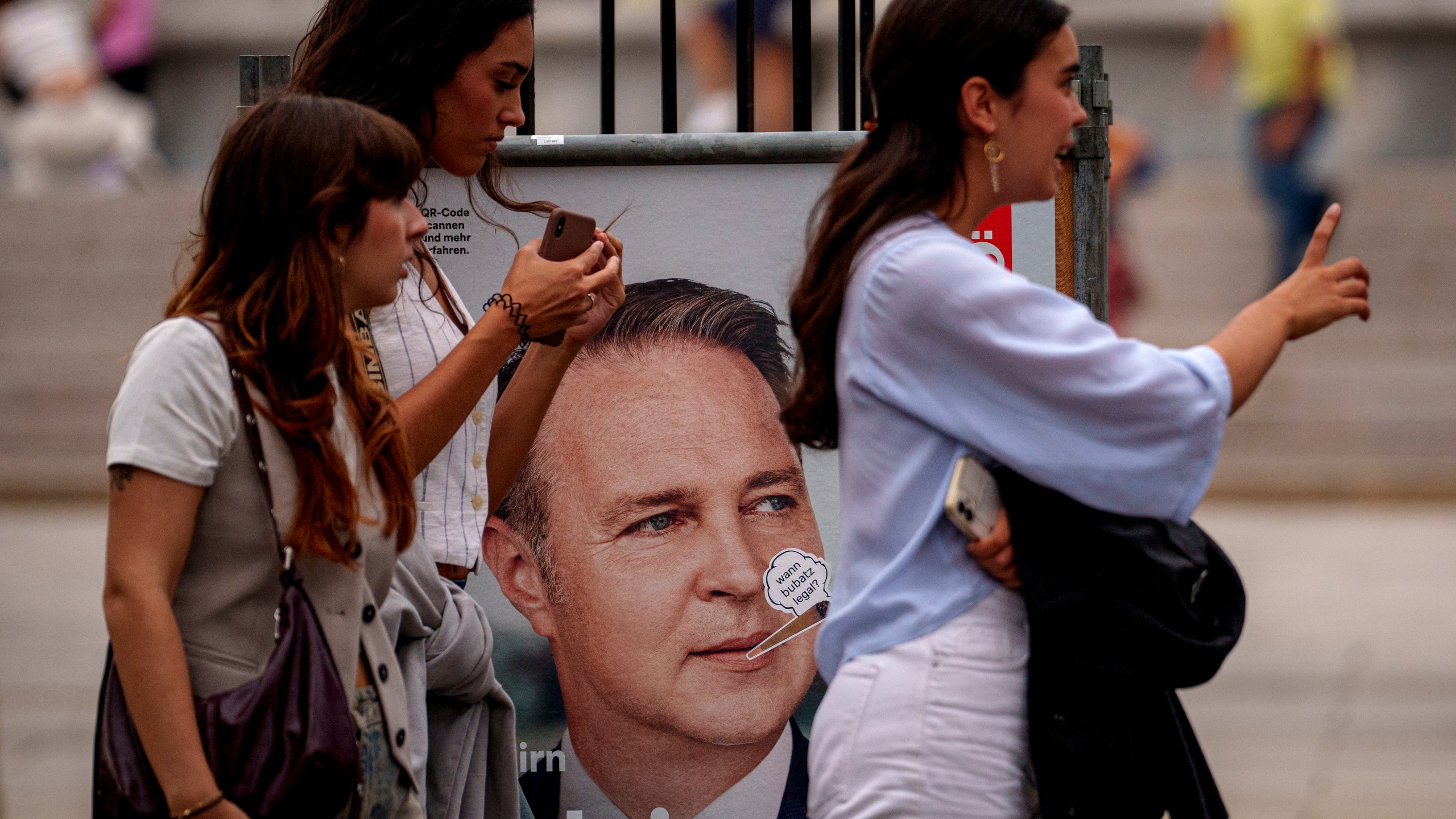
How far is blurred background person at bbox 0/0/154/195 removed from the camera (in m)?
12.1

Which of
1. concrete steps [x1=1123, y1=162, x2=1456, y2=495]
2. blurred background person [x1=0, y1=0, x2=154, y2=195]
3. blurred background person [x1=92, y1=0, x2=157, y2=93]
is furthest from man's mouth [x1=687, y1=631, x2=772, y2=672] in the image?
blurred background person [x1=92, y1=0, x2=157, y2=93]

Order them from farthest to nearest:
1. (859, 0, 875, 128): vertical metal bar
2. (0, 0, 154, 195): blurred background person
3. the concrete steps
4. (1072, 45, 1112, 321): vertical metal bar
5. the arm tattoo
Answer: (0, 0, 154, 195): blurred background person
the concrete steps
(859, 0, 875, 128): vertical metal bar
(1072, 45, 1112, 321): vertical metal bar
the arm tattoo

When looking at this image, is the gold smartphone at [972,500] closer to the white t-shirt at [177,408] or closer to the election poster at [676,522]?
the white t-shirt at [177,408]

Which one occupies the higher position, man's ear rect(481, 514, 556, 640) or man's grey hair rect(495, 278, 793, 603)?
man's grey hair rect(495, 278, 793, 603)

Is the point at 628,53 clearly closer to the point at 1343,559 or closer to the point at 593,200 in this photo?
the point at 1343,559

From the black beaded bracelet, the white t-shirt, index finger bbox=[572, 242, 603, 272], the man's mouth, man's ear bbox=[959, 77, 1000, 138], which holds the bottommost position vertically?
the man's mouth

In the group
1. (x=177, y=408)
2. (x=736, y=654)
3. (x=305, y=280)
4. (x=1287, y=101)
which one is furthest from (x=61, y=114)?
(x=177, y=408)

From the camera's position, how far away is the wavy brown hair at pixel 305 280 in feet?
6.68

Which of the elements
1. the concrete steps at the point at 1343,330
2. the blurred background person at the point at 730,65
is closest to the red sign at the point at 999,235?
the concrete steps at the point at 1343,330

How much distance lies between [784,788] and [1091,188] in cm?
121

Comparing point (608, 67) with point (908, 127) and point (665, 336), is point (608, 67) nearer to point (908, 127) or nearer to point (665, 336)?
point (665, 336)

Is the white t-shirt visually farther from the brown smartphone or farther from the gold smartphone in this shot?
the gold smartphone

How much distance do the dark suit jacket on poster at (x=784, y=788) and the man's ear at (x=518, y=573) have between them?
0.23 m

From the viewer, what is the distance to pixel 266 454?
2021 millimetres
